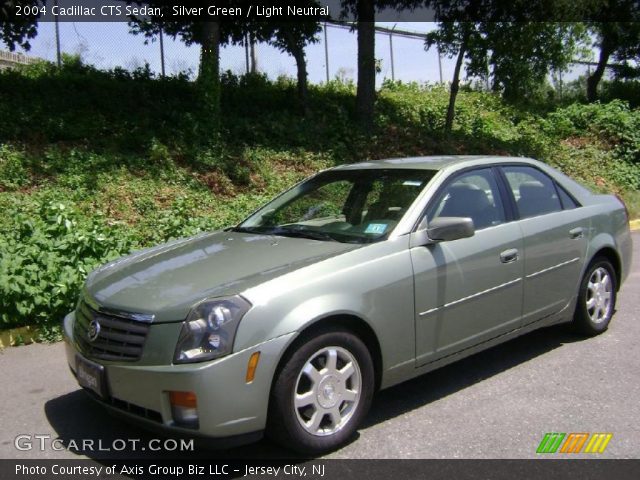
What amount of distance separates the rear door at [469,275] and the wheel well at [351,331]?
0.99 feet

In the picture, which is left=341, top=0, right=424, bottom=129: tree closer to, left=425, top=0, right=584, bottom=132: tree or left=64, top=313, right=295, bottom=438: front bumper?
left=425, top=0, right=584, bottom=132: tree

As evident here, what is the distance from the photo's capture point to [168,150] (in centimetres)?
1053

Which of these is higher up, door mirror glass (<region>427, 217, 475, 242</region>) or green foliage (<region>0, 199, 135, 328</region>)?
door mirror glass (<region>427, 217, 475, 242</region>)

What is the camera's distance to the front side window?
4.40m

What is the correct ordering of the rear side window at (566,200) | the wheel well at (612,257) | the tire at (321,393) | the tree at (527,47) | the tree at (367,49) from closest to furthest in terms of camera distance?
the tire at (321,393) → the rear side window at (566,200) → the wheel well at (612,257) → the tree at (527,47) → the tree at (367,49)

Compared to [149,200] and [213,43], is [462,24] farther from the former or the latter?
[149,200]

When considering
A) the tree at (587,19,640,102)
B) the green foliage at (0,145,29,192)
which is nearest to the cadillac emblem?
the green foliage at (0,145,29,192)

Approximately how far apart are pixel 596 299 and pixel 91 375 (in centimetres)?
390

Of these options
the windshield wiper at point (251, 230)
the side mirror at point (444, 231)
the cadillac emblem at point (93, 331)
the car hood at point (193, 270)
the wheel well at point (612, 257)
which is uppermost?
the side mirror at point (444, 231)

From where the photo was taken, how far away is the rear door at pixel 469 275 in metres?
4.01

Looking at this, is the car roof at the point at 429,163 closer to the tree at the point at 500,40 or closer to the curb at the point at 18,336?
the curb at the point at 18,336

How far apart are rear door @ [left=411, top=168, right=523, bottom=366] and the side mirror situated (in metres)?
0.05

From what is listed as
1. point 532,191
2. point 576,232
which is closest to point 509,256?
point 532,191

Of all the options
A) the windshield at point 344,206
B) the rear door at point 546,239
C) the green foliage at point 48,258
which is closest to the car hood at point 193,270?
the windshield at point 344,206
